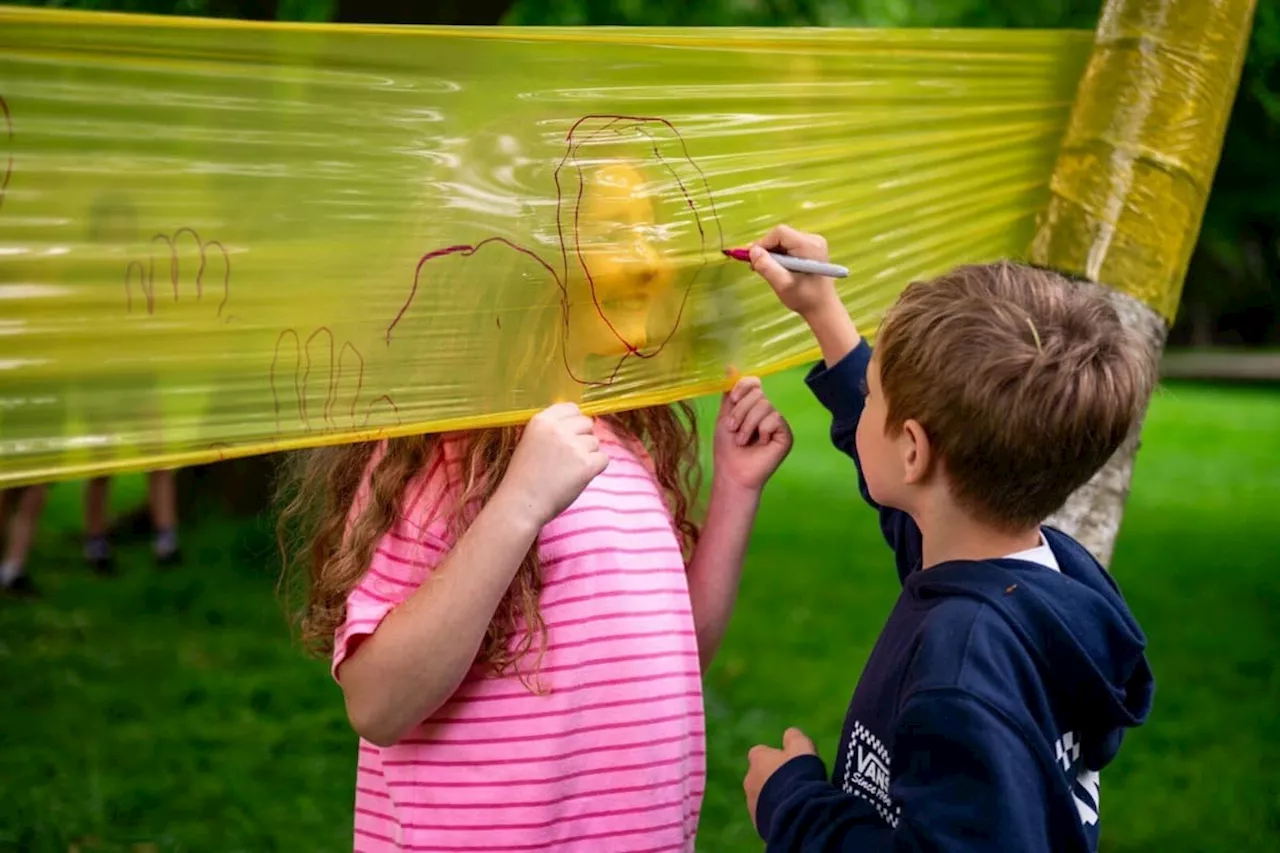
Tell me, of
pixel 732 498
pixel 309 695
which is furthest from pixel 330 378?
pixel 309 695

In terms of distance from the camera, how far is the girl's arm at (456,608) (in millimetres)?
1661

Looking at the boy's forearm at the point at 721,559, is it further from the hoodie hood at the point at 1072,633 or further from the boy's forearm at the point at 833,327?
the hoodie hood at the point at 1072,633

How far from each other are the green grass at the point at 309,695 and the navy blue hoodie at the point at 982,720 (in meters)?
2.77

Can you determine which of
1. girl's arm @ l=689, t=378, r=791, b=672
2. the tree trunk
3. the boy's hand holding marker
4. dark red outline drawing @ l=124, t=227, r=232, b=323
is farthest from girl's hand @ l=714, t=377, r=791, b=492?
dark red outline drawing @ l=124, t=227, r=232, b=323

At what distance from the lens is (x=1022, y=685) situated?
5.04ft

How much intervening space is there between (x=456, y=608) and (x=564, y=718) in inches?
10.1

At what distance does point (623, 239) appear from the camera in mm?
1964

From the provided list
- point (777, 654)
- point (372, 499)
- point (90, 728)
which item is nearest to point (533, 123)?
point (372, 499)

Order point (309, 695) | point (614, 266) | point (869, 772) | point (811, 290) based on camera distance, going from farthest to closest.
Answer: point (309, 695) < point (811, 290) < point (614, 266) < point (869, 772)

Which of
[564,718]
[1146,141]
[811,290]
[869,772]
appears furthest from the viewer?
[1146,141]

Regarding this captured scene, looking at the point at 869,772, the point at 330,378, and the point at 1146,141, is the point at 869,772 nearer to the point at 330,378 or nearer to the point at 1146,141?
the point at 330,378

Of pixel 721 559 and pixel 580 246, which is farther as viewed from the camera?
pixel 721 559

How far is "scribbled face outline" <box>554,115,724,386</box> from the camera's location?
6.25 ft

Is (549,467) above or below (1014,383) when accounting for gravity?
below
